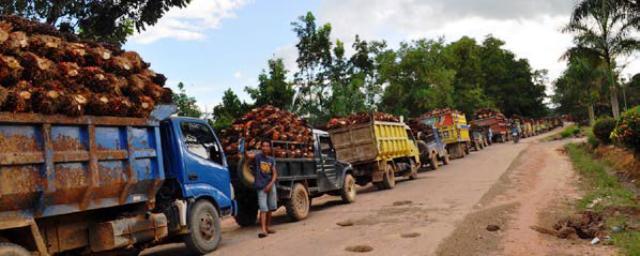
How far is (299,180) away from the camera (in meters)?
11.4

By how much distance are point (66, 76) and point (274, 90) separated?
20615mm

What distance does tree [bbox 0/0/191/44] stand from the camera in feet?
36.7

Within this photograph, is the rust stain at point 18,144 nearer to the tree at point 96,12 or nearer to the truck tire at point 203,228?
the truck tire at point 203,228

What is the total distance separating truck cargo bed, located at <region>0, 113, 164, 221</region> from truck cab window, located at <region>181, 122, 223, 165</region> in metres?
0.94

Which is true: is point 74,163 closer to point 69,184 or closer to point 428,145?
point 69,184

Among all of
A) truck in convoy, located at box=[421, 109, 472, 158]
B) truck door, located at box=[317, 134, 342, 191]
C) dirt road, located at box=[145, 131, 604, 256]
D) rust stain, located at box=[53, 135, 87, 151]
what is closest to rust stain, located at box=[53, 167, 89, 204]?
rust stain, located at box=[53, 135, 87, 151]

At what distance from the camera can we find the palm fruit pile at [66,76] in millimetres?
5519

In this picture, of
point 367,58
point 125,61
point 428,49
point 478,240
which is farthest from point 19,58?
point 428,49

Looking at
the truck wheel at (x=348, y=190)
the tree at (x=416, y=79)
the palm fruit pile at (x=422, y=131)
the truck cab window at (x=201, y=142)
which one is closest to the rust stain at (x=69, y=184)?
the truck cab window at (x=201, y=142)

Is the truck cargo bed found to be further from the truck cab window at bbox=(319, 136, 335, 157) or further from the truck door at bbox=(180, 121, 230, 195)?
the truck cab window at bbox=(319, 136, 335, 157)

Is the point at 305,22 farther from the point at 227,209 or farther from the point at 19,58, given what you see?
the point at 19,58

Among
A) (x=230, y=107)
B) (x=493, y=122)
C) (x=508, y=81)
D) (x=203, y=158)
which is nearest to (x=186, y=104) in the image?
(x=230, y=107)

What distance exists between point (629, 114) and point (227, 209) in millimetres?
10835

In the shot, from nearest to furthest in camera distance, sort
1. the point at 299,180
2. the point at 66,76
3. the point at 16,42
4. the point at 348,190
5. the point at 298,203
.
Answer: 1. the point at 16,42
2. the point at 66,76
3. the point at 298,203
4. the point at 299,180
5. the point at 348,190
